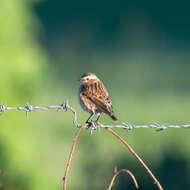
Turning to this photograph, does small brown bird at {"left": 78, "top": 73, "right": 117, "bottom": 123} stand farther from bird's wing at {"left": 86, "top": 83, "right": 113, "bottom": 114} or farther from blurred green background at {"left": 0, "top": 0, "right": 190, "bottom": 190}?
blurred green background at {"left": 0, "top": 0, "right": 190, "bottom": 190}

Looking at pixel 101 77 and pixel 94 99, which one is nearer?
pixel 94 99

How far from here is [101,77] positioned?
30047 millimetres

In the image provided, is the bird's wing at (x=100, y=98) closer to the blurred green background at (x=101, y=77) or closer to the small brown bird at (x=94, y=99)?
the small brown bird at (x=94, y=99)

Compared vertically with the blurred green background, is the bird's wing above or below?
below

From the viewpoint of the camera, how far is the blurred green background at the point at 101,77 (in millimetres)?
13086

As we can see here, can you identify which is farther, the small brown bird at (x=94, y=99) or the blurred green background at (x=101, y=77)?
the blurred green background at (x=101, y=77)

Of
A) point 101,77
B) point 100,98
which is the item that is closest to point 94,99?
point 100,98

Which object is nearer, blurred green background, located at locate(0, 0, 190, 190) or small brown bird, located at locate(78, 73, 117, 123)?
small brown bird, located at locate(78, 73, 117, 123)

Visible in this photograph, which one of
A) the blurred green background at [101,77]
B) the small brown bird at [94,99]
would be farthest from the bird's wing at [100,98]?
the blurred green background at [101,77]

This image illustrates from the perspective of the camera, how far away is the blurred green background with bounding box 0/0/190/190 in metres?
13.1

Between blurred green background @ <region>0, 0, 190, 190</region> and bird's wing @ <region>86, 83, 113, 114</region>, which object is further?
blurred green background @ <region>0, 0, 190, 190</region>

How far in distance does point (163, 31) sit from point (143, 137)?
2161 centimetres

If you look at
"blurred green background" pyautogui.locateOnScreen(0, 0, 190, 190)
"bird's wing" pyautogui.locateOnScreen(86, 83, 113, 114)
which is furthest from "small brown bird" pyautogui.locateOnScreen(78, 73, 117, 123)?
"blurred green background" pyautogui.locateOnScreen(0, 0, 190, 190)

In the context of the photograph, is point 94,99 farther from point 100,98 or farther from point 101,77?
point 101,77
